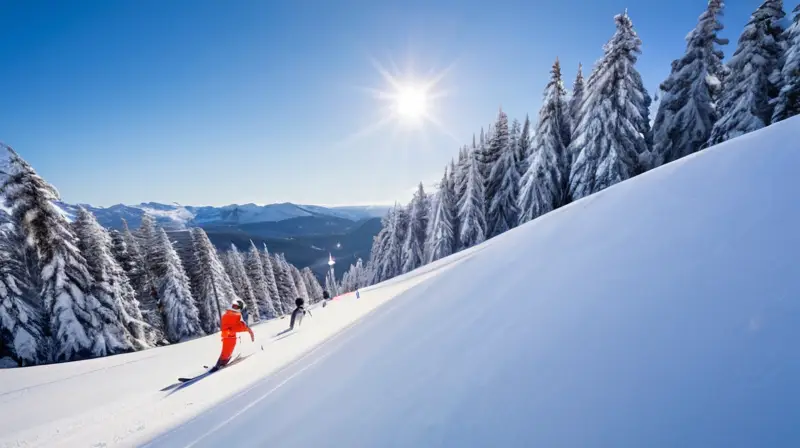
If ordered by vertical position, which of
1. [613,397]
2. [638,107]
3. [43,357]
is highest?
[638,107]

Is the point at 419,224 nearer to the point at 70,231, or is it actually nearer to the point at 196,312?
the point at 196,312

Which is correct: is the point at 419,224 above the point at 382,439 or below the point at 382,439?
above

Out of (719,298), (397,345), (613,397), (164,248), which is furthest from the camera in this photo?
(164,248)

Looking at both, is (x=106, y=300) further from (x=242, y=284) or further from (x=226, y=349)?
(x=242, y=284)

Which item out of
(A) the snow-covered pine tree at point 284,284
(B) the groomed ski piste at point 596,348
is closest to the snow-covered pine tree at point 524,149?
(B) the groomed ski piste at point 596,348

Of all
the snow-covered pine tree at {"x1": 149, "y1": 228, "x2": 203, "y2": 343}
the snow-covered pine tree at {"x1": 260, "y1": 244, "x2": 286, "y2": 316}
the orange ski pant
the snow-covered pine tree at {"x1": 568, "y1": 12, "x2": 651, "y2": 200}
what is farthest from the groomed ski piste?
the snow-covered pine tree at {"x1": 260, "y1": 244, "x2": 286, "y2": 316}

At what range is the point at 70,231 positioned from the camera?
1609 centimetres

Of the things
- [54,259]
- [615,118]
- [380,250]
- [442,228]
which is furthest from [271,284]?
[615,118]

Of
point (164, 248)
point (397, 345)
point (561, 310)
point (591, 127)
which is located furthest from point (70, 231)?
point (591, 127)

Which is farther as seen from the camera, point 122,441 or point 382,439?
point 122,441

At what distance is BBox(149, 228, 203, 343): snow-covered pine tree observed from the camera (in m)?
26.8

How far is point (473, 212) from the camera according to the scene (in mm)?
26281

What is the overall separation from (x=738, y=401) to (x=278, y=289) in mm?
53292

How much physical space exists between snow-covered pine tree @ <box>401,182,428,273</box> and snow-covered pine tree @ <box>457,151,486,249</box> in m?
7.29
